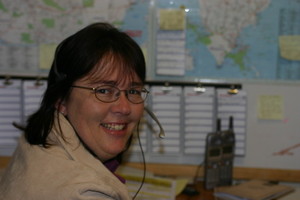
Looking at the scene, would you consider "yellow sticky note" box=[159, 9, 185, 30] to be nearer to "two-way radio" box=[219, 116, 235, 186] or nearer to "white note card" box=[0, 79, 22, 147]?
"two-way radio" box=[219, 116, 235, 186]

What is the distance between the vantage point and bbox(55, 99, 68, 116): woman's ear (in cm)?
104

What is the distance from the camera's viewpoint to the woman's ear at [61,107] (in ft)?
3.40

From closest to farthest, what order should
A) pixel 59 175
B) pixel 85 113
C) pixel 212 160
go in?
pixel 59 175 < pixel 85 113 < pixel 212 160

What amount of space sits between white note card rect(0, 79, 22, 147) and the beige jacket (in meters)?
0.72

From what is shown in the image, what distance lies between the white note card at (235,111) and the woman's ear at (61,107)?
0.77m

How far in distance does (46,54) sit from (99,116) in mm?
737

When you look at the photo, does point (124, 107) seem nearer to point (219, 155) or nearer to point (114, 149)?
point (114, 149)

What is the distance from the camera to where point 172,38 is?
157 cm

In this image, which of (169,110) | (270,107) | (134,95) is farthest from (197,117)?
(134,95)

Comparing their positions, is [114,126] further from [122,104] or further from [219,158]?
[219,158]

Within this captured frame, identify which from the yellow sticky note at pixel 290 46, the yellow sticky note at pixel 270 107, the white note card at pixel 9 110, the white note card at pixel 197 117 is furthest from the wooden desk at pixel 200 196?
the white note card at pixel 9 110

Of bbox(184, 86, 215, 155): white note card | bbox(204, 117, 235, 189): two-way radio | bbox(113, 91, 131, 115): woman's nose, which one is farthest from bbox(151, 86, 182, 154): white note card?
bbox(113, 91, 131, 115): woman's nose

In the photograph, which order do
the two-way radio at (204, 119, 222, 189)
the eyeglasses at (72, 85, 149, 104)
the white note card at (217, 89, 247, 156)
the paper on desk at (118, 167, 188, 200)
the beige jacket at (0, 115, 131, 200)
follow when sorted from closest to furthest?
the beige jacket at (0, 115, 131, 200)
the eyeglasses at (72, 85, 149, 104)
the paper on desk at (118, 167, 188, 200)
the two-way radio at (204, 119, 222, 189)
the white note card at (217, 89, 247, 156)

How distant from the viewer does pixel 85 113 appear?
989mm
